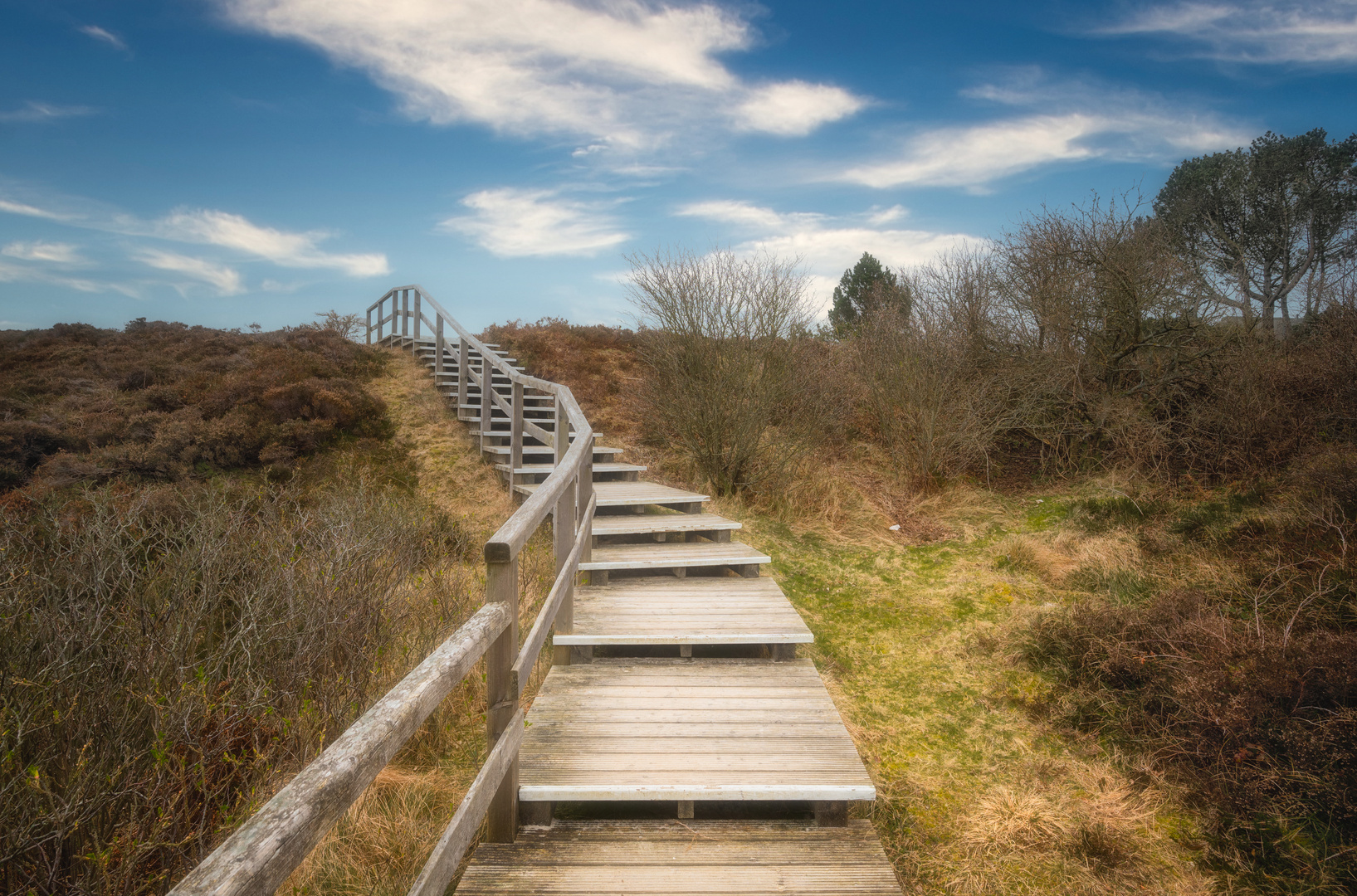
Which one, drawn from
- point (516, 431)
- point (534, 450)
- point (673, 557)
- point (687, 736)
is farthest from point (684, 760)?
point (534, 450)

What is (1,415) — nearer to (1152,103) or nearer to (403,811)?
(403,811)

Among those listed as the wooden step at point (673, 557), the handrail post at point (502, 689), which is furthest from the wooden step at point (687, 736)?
the wooden step at point (673, 557)

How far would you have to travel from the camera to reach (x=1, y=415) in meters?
8.74

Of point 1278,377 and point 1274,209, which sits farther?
point 1274,209

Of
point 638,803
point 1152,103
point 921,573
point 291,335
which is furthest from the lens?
point 291,335

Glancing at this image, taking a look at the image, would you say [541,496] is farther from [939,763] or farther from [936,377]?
[936,377]

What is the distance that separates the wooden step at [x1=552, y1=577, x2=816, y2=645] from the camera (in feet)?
12.3

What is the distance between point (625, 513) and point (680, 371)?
115 inches

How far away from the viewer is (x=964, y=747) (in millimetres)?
3750

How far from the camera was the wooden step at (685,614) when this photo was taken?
3.74 metres

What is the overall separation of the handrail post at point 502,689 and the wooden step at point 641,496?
12.1ft

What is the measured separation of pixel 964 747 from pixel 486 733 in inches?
113

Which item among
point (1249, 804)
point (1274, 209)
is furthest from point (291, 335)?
point (1274, 209)

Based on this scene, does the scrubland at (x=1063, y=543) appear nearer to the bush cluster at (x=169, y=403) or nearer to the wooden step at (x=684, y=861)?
the wooden step at (x=684, y=861)
